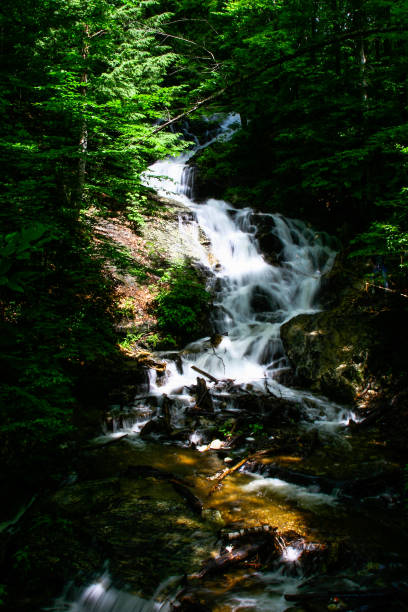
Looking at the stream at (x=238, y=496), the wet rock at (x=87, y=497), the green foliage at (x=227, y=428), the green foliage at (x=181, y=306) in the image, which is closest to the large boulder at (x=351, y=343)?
the stream at (x=238, y=496)

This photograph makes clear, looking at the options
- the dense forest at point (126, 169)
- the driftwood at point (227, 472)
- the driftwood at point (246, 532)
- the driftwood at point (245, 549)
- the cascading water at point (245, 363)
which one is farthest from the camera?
the driftwood at point (227, 472)

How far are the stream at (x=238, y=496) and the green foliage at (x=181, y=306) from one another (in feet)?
1.69

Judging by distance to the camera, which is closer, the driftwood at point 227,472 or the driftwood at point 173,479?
the driftwood at point 173,479

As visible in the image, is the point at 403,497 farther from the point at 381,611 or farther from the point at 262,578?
the point at 262,578

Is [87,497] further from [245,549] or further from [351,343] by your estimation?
[351,343]

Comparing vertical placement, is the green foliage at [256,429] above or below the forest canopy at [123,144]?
below

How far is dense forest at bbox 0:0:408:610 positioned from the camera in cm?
357

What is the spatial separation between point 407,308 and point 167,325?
574 centimetres

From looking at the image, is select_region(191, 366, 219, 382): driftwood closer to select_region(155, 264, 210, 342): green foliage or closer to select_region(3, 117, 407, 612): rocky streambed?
select_region(3, 117, 407, 612): rocky streambed

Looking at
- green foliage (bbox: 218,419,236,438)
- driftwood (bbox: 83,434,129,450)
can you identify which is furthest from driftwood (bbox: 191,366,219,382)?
driftwood (bbox: 83,434,129,450)

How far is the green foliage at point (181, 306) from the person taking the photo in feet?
31.8

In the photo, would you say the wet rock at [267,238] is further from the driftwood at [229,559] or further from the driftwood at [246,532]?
the driftwood at [229,559]

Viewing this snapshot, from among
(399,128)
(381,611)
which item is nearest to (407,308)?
(399,128)

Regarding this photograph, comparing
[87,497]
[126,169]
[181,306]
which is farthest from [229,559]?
[126,169]
